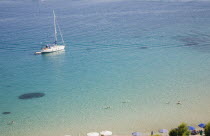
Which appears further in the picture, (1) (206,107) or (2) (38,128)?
(1) (206,107)

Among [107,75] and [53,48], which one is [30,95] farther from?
[53,48]

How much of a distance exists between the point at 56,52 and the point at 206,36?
137 feet

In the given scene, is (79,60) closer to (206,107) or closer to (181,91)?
(181,91)

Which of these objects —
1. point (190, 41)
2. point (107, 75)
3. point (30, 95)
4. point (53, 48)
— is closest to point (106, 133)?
point (30, 95)

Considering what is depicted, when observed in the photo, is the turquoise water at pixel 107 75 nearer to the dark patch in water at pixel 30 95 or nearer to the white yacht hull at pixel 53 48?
the dark patch in water at pixel 30 95

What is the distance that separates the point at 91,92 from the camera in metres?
47.8

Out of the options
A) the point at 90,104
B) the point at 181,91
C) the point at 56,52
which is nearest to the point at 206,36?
the point at 181,91

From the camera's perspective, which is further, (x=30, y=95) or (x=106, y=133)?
(x=30, y=95)

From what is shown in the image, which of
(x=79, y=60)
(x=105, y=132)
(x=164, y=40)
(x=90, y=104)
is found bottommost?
(x=105, y=132)

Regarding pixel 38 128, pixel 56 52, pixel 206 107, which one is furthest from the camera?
pixel 56 52

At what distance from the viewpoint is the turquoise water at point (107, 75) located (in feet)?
127

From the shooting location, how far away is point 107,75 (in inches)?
2159

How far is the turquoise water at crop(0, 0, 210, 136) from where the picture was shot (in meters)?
38.6

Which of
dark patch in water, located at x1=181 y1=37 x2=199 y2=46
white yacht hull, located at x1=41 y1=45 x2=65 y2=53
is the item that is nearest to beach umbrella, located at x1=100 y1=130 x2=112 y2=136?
white yacht hull, located at x1=41 y1=45 x2=65 y2=53
